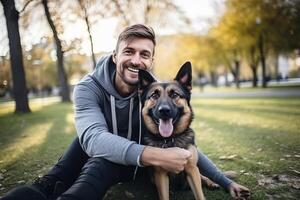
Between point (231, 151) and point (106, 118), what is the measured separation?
304 cm

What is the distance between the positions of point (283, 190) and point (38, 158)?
4.26m

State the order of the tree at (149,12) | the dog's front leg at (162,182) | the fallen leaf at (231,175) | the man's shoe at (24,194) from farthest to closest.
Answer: the tree at (149,12), the fallen leaf at (231,175), the dog's front leg at (162,182), the man's shoe at (24,194)

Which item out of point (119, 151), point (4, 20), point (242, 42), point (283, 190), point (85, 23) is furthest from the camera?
point (242, 42)

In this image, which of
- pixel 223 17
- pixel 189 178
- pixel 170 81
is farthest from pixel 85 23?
pixel 223 17

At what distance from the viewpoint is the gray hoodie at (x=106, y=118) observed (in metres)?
2.78

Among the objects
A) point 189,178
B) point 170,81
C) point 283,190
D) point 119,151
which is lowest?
point 283,190

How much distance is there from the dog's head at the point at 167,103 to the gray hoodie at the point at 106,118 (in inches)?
6.3

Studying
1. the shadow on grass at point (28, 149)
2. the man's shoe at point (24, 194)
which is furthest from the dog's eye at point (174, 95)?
the shadow on grass at point (28, 149)

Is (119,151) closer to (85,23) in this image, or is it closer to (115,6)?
(85,23)

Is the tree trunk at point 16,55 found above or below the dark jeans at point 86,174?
above

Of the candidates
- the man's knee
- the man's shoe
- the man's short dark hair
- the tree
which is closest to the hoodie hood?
the man's short dark hair

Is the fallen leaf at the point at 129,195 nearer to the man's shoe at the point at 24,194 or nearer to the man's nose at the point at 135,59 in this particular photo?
the man's shoe at the point at 24,194

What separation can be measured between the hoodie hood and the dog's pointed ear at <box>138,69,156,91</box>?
0.15 m

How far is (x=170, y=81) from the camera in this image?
3.85 meters
